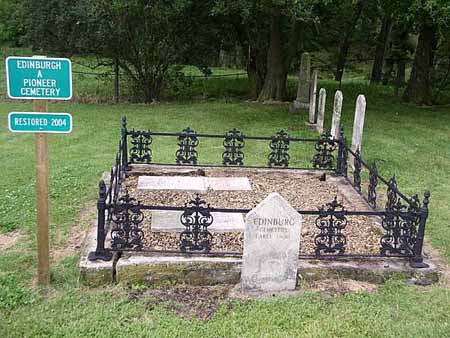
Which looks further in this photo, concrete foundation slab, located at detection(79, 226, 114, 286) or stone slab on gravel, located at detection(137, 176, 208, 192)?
stone slab on gravel, located at detection(137, 176, 208, 192)

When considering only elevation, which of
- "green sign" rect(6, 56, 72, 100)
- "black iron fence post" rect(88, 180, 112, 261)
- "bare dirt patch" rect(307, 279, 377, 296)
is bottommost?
"bare dirt patch" rect(307, 279, 377, 296)

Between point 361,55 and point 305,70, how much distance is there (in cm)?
1423

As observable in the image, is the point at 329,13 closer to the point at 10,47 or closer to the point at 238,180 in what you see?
the point at 238,180

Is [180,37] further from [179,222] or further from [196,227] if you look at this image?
[196,227]

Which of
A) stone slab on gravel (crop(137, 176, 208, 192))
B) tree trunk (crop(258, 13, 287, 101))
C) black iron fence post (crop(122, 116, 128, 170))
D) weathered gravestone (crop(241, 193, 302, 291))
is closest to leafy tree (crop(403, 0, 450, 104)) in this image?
tree trunk (crop(258, 13, 287, 101))

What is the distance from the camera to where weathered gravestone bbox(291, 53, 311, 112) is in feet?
46.6

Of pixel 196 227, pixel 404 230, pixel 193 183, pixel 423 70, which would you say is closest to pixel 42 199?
pixel 196 227

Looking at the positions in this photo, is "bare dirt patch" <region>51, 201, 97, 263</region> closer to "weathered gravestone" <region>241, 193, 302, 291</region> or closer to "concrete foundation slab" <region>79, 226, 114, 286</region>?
"concrete foundation slab" <region>79, 226, 114, 286</region>

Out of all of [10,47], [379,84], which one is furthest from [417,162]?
[10,47]

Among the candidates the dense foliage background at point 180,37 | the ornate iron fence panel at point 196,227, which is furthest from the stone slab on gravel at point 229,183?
the dense foliage background at point 180,37

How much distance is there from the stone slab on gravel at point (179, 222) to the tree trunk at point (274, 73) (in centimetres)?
1112

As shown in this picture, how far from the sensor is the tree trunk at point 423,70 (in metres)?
16.3

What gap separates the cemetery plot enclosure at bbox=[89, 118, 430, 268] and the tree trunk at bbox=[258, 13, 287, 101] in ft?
22.7

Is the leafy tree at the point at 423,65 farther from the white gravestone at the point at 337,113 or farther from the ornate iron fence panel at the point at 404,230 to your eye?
the ornate iron fence panel at the point at 404,230
